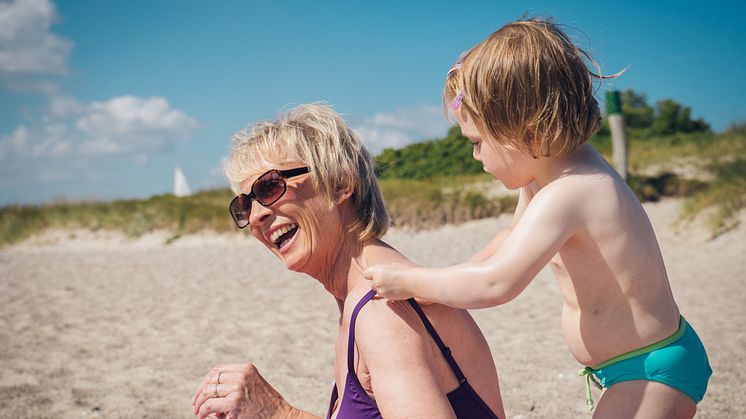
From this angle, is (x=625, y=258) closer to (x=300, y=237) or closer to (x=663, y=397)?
(x=663, y=397)

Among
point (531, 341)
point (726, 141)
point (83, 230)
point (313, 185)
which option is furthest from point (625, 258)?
point (83, 230)

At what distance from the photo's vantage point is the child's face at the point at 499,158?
6.84 ft

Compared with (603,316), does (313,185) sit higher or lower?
higher

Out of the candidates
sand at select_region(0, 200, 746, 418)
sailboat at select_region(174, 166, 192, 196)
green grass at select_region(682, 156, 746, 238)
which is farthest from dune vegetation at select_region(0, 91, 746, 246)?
sailboat at select_region(174, 166, 192, 196)

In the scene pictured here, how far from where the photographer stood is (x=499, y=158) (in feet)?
6.88

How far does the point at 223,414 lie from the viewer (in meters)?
2.05

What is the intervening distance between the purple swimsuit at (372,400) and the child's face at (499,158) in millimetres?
573

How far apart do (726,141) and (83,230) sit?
676 inches

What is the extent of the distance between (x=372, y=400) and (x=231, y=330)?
5.62 metres

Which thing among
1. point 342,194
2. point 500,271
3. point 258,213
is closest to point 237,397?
point 258,213

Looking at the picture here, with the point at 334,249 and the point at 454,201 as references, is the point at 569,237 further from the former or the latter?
the point at 454,201

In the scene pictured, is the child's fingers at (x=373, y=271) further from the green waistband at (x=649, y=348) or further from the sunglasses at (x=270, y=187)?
the green waistband at (x=649, y=348)

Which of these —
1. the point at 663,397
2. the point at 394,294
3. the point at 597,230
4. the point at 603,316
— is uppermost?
the point at 597,230

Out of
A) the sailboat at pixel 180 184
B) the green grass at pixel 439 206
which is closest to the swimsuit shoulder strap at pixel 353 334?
the green grass at pixel 439 206
